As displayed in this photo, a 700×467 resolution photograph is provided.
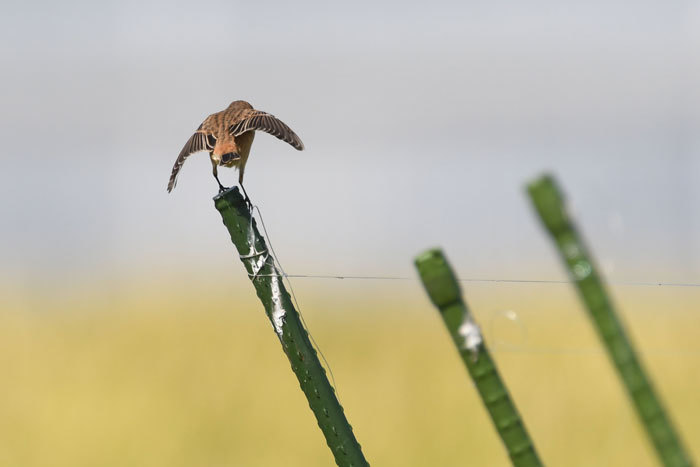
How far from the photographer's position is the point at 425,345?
8836mm

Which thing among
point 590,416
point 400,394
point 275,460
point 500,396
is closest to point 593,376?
point 590,416

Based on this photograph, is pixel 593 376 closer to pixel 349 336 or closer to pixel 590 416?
pixel 590 416

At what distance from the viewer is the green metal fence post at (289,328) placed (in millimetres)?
2469

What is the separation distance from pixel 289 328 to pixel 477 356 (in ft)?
2.75

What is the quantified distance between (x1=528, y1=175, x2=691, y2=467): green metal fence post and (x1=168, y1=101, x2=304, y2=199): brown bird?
2715mm

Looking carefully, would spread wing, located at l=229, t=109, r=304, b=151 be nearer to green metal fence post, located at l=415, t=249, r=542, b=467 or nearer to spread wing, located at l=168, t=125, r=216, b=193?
spread wing, located at l=168, t=125, r=216, b=193

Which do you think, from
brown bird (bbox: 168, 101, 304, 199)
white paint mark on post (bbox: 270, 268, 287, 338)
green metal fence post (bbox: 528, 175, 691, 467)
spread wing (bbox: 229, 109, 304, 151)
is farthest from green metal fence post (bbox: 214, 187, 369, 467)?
brown bird (bbox: 168, 101, 304, 199)

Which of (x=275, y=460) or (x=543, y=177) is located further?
(x=275, y=460)

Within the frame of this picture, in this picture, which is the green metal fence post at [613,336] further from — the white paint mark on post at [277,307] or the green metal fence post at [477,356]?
the white paint mark on post at [277,307]

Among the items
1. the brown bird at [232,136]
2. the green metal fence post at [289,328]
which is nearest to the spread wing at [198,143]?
the brown bird at [232,136]

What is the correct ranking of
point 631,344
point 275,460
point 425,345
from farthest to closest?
1. point 425,345
2. point 275,460
3. point 631,344

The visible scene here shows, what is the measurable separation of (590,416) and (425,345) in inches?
86.7

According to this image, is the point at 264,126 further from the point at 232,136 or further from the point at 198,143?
the point at 198,143

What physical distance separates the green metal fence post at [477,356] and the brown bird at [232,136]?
245 centimetres
